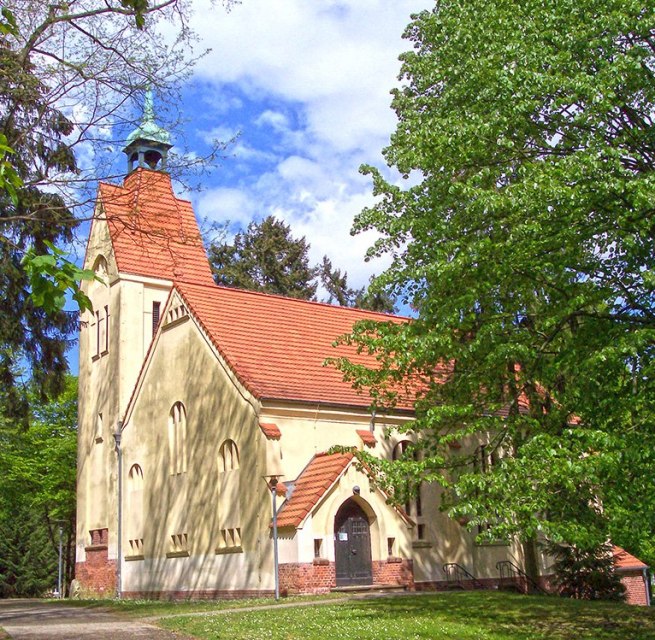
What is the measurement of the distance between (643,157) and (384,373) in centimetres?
702

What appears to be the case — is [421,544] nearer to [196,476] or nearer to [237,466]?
[237,466]

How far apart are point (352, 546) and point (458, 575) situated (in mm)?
4439

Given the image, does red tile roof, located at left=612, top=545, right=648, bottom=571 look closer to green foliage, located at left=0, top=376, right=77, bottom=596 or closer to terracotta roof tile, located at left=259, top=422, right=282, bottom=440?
terracotta roof tile, located at left=259, top=422, right=282, bottom=440

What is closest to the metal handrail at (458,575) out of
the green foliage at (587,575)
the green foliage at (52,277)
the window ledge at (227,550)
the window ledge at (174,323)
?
Answer: the green foliage at (587,575)

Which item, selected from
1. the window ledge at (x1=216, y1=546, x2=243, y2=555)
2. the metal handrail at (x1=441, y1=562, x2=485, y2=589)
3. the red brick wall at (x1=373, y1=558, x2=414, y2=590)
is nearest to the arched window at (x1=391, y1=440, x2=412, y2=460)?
the red brick wall at (x1=373, y1=558, x2=414, y2=590)

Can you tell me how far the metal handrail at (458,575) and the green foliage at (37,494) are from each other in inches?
837

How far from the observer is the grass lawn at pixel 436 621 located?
43.0ft

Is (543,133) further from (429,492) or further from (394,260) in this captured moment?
(429,492)

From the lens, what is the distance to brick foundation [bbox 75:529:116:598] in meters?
31.0

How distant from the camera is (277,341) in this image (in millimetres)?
28375

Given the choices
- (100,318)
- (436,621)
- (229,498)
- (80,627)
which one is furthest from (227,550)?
(100,318)

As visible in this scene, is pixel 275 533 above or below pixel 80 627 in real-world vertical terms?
above

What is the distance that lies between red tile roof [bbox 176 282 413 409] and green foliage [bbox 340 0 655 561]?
8667mm

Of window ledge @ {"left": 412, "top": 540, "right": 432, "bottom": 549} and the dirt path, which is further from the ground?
window ledge @ {"left": 412, "top": 540, "right": 432, "bottom": 549}
